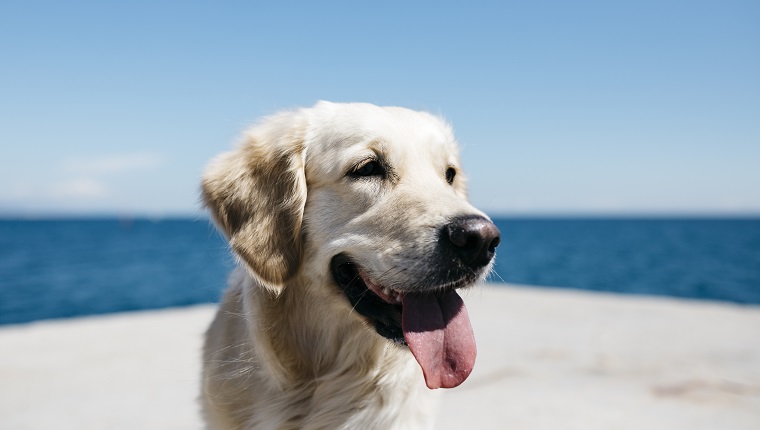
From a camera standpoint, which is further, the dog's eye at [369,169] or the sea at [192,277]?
the sea at [192,277]

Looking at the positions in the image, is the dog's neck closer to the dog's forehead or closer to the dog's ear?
the dog's ear

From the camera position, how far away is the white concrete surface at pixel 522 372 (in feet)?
14.0

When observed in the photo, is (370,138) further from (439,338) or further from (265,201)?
(439,338)

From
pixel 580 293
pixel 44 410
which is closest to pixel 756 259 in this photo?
pixel 580 293

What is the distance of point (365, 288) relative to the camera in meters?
2.51

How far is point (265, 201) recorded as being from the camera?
2658mm

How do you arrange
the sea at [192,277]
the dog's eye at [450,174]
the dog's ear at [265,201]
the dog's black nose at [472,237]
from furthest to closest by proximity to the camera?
1. the sea at [192,277]
2. the dog's eye at [450,174]
3. the dog's ear at [265,201]
4. the dog's black nose at [472,237]

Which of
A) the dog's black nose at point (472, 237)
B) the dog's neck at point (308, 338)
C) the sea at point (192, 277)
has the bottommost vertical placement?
the sea at point (192, 277)

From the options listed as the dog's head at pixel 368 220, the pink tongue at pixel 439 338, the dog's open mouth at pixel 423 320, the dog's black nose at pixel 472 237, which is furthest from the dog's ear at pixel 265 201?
the dog's black nose at pixel 472 237

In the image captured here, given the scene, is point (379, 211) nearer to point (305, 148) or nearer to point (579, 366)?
point (305, 148)

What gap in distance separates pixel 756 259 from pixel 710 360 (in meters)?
49.7

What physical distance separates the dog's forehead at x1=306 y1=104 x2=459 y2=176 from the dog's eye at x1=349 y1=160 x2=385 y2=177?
0.04 meters

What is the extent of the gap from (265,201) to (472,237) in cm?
99

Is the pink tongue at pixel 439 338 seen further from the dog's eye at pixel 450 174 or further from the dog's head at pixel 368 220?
the dog's eye at pixel 450 174
